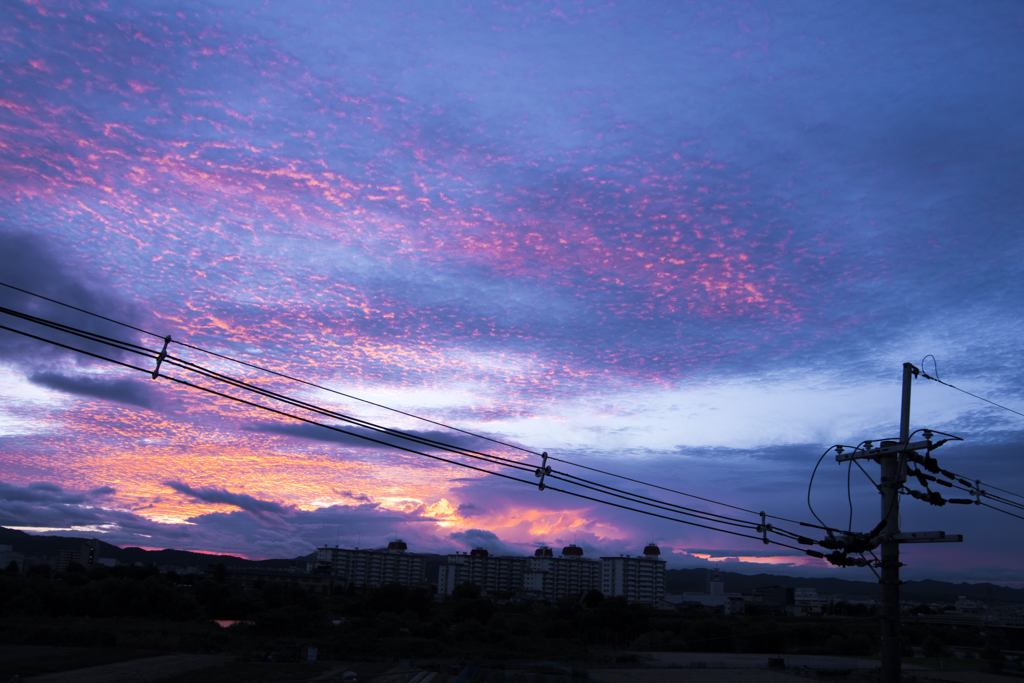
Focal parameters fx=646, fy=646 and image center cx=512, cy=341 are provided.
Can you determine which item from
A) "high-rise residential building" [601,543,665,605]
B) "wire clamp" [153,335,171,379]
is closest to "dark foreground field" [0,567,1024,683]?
"wire clamp" [153,335,171,379]

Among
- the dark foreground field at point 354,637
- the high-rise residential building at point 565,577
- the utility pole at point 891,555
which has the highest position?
the utility pole at point 891,555

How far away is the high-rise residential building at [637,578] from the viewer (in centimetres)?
17925

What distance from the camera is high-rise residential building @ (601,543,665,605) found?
588 ft

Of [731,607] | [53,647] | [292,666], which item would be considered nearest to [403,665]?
[292,666]

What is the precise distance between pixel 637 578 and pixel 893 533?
181763 mm

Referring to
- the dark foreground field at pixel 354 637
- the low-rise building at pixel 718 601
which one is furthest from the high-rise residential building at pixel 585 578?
the dark foreground field at pixel 354 637

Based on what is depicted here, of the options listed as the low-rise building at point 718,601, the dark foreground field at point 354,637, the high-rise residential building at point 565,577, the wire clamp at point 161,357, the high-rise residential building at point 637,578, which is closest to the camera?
the wire clamp at point 161,357

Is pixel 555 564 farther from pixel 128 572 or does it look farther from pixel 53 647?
pixel 53 647

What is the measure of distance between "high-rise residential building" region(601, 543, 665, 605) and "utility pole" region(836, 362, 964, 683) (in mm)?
178608

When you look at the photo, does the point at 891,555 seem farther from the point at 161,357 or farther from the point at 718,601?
the point at 718,601

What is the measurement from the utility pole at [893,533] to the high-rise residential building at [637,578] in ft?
586

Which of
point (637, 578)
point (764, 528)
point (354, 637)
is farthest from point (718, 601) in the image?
point (764, 528)

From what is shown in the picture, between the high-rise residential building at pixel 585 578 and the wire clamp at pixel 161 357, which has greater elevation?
the wire clamp at pixel 161 357

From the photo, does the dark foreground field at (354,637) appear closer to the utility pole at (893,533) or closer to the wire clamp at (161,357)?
the utility pole at (893,533)
